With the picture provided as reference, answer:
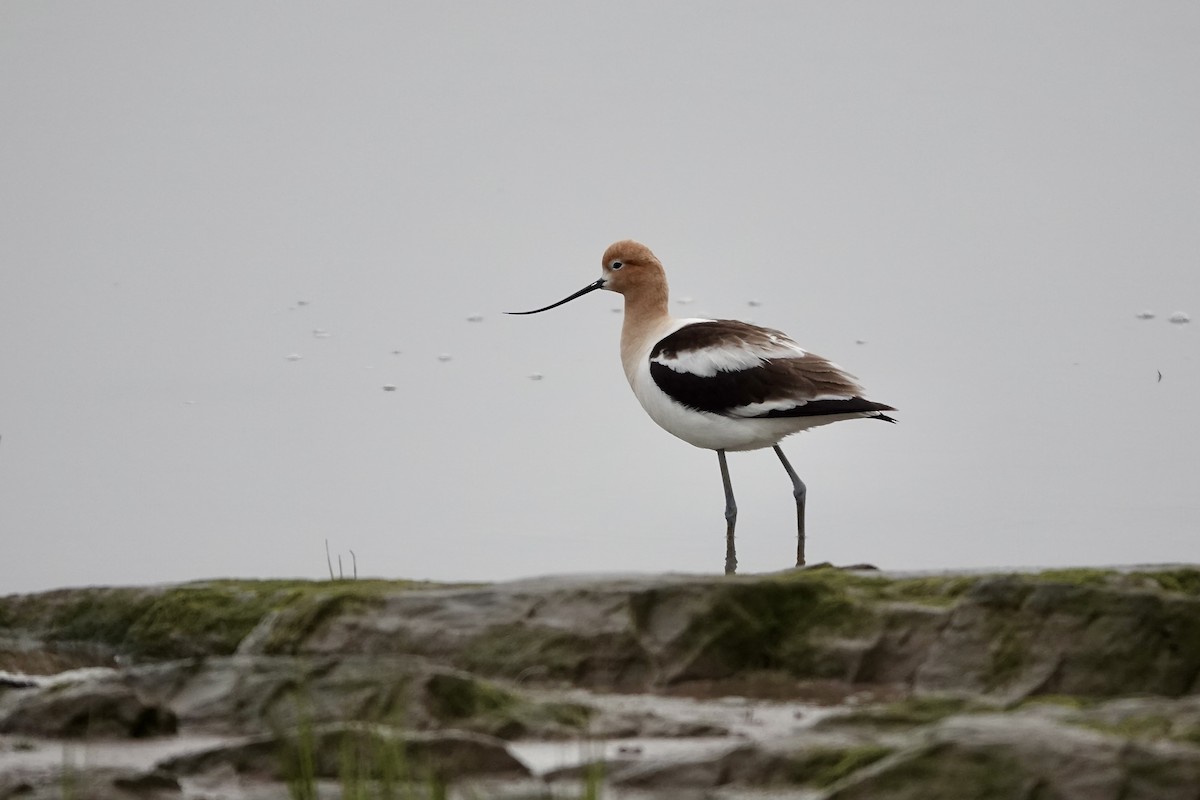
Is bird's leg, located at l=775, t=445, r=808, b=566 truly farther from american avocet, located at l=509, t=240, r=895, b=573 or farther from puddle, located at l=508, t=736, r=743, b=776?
puddle, located at l=508, t=736, r=743, b=776

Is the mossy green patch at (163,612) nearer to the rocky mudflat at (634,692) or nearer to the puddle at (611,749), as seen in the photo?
the rocky mudflat at (634,692)

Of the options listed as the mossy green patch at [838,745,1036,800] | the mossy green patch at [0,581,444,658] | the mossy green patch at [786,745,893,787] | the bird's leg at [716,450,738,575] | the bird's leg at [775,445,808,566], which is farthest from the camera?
the bird's leg at [716,450,738,575]

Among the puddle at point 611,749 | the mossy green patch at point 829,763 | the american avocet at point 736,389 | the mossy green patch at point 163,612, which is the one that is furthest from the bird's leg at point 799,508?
the mossy green patch at point 829,763

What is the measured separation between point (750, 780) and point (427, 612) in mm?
1966

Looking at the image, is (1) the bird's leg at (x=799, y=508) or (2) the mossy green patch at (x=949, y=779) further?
(1) the bird's leg at (x=799, y=508)

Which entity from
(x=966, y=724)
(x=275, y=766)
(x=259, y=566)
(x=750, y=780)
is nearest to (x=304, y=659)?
(x=275, y=766)

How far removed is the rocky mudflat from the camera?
3975 millimetres

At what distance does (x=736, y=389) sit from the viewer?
9.52 meters

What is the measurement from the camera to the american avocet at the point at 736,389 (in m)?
9.37

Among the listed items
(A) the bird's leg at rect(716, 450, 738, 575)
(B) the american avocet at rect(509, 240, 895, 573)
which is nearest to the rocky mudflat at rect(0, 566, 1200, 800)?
(B) the american avocet at rect(509, 240, 895, 573)

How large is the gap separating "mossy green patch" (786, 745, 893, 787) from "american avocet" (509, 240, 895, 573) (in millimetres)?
5009

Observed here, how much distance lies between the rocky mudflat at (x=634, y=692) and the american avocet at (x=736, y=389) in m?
2.87

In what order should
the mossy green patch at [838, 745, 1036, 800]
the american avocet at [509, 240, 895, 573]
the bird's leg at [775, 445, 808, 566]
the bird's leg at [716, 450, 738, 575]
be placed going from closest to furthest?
the mossy green patch at [838, 745, 1036, 800], the american avocet at [509, 240, 895, 573], the bird's leg at [775, 445, 808, 566], the bird's leg at [716, 450, 738, 575]

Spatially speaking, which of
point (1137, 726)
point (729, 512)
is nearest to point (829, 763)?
point (1137, 726)
